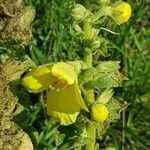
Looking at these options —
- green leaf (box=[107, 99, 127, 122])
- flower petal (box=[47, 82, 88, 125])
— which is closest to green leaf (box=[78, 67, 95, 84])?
flower petal (box=[47, 82, 88, 125])

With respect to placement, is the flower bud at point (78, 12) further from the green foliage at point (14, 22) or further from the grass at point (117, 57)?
the grass at point (117, 57)

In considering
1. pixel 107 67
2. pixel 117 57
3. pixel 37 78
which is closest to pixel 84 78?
pixel 107 67

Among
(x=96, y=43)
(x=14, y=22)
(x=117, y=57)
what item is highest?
(x=14, y=22)

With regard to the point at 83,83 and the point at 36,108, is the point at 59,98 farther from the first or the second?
the point at 36,108

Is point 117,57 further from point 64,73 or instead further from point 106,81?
point 64,73

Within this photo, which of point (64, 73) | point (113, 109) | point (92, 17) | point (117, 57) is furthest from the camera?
point (117, 57)

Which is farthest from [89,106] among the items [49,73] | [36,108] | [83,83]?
[36,108]
